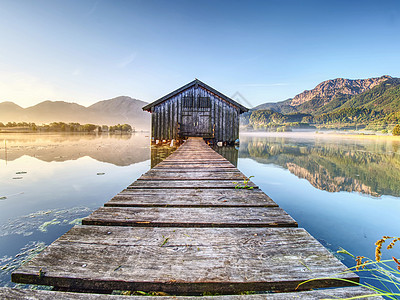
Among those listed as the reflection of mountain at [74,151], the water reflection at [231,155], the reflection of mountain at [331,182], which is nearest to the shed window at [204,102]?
the water reflection at [231,155]

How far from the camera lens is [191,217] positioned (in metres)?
1.75

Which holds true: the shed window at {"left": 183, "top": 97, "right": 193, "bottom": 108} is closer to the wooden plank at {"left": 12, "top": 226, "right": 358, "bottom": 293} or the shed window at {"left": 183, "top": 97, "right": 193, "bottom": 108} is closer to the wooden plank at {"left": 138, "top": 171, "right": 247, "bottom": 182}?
the wooden plank at {"left": 138, "top": 171, "right": 247, "bottom": 182}

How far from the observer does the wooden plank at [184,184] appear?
276 cm

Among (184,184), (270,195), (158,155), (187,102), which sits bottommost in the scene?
(270,195)

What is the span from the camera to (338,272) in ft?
3.38

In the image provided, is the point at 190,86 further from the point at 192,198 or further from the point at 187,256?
the point at 187,256

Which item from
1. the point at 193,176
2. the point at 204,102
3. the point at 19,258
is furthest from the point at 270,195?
the point at 204,102

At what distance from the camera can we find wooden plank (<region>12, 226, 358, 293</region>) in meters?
0.97

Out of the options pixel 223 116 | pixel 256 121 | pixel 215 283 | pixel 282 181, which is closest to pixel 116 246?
pixel 215 283

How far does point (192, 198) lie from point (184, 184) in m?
0.66

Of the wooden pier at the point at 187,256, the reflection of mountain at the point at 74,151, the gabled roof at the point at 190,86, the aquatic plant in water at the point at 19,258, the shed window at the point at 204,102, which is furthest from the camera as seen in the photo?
the shed window at the point at 204,102

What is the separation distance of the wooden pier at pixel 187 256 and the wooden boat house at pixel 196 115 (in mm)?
13919

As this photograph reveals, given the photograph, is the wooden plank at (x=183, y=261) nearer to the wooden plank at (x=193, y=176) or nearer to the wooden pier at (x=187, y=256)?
the wooden pier at (x=187, y=256)

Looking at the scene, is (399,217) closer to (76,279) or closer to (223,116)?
(76,279)
